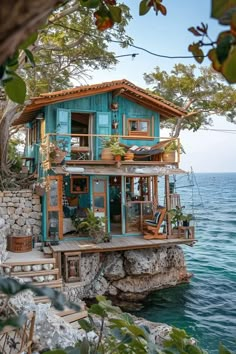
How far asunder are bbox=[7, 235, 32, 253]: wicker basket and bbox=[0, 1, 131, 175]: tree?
11.7 ft

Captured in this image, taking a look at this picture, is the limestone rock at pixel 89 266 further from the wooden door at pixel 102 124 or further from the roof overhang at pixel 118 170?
the wooden door at pixel 102 124

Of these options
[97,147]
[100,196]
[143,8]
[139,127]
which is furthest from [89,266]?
[143,8]

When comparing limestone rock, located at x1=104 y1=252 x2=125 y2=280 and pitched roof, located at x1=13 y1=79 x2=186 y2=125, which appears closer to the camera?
limestone rock, located at x1=104 y1=252 x2=125 y2=280

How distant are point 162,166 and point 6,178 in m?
6.10

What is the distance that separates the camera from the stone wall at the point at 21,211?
11.3 m

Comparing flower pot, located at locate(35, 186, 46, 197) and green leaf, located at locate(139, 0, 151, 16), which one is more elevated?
green leaf, located at locate(139, 0, 151, 16)

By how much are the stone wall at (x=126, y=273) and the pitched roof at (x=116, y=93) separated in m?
5.49

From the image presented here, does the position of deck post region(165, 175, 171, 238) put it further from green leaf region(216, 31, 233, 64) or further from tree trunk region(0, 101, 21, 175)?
green leaf region(216, 31, 233, 64)

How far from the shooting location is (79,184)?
12688 mm

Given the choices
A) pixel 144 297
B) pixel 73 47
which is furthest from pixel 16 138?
pixel 144 297

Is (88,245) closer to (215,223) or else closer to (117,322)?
(117,322)

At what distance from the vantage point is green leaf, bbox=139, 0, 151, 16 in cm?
114

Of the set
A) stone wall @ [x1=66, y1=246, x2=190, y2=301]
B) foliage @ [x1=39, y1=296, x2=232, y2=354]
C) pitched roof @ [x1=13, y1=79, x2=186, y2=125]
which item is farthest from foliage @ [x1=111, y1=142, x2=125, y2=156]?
foliage @ [x1=39, y1=296, x2=232, y2=354]

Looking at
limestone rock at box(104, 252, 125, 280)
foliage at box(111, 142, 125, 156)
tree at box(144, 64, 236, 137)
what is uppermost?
tree at box(144, 64, 236, 137)
